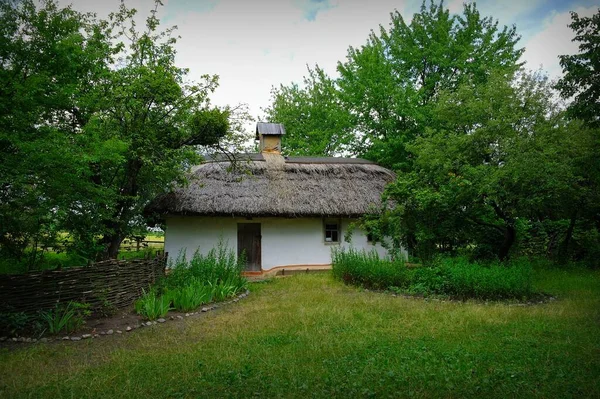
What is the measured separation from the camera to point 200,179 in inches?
556

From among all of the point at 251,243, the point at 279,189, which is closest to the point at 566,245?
the point at 279,189

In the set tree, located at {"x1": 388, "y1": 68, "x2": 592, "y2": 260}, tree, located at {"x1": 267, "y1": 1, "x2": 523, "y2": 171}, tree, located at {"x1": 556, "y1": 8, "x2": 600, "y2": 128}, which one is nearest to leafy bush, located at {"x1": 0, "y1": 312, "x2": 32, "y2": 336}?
tree, located at {"x1": 388, "y1": 68, "x2": 592, "y2": 260}

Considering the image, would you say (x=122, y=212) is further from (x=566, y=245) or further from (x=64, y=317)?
(x=566, y=245)

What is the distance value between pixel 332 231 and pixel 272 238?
2520mm

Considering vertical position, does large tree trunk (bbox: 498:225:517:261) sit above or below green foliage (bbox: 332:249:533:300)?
above

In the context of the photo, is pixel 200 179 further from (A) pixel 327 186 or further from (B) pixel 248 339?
(B) pixel 248 339

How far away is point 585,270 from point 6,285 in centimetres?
1579

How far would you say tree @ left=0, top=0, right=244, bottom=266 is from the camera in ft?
18.9

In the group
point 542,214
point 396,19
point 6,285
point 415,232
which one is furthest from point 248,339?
point 396,19

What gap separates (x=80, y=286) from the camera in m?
6.67

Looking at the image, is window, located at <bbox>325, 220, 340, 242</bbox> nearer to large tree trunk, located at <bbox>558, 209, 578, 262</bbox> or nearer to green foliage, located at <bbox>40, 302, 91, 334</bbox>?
large tree trunk, located at <bbox>558, 209, 578, 262</bbox>

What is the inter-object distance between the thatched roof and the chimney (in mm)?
873

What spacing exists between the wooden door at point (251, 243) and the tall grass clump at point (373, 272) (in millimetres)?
4643

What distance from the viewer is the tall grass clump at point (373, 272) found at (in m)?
9.46
